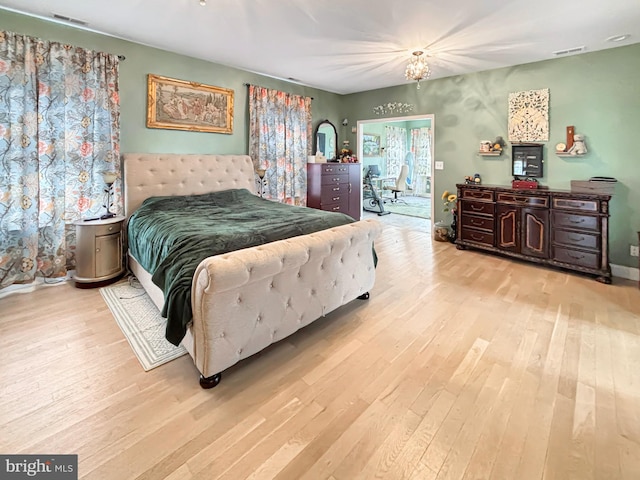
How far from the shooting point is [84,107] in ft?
11.1

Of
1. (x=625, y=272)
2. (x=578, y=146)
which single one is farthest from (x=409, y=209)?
(x=625, y=272)

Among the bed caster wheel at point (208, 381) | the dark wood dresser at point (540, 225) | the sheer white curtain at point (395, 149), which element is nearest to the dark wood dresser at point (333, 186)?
the dark wood dresser at point (540, 225)

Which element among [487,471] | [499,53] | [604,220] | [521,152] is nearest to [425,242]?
[521,152]

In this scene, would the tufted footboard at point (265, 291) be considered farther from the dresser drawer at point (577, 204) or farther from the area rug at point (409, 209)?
the area rug at point (409, 209)

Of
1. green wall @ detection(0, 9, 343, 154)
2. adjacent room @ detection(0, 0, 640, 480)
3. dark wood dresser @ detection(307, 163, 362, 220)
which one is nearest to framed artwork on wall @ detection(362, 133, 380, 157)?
dark wood dresser @ detection(307, 163, 362, 220)

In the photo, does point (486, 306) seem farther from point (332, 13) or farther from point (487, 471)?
point (332, 13)

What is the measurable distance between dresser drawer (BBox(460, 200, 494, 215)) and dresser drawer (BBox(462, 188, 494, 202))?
7cm

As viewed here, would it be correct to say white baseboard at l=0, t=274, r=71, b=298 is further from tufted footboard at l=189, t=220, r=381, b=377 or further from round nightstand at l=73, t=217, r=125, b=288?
Result: tufted footboard at l=189, t=220, r=381, b=377

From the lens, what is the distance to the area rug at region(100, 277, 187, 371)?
7.23 ft

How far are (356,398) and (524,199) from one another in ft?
11.7

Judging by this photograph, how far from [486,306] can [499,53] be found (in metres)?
3.09

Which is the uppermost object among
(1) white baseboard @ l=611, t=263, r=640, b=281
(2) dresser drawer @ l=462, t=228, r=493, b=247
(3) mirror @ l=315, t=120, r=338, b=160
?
(3) mirror @ l=315, t=120, r=338, b=160

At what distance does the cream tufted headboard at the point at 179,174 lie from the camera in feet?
12.2

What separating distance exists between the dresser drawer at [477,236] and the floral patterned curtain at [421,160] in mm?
6072
